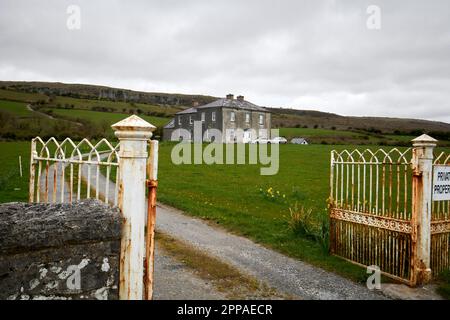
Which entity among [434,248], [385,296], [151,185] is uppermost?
[151,185]

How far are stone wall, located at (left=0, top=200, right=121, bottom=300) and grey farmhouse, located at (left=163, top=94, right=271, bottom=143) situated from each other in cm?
5032

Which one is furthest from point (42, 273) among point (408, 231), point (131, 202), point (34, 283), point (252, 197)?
point (252, 197)

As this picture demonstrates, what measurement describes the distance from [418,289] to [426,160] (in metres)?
2.19

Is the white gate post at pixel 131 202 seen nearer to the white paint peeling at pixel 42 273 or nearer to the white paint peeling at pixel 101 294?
the white paint peeling at pixel 101 294

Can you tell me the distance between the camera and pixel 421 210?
6.21 m

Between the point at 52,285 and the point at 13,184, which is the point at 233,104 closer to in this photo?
the point at 13,184

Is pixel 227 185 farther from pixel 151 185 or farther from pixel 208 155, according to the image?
pixel 208 155

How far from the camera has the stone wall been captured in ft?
10.9

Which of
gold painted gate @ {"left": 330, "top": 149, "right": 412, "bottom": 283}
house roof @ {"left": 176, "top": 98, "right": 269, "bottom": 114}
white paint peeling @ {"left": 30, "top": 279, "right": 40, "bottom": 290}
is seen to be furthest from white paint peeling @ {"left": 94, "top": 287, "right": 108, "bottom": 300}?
house roof @ {"left": 176, "top": 98, "right": 269, "bottom": 114}

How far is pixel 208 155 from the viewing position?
35906 mm

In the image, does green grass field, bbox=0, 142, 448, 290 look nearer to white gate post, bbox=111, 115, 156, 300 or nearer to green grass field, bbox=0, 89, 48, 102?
white gate post, bbox=111, 115, 156, 300

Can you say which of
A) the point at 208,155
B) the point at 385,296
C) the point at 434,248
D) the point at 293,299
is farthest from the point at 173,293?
the point at 208,155

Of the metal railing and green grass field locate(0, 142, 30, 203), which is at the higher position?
the metal railing
